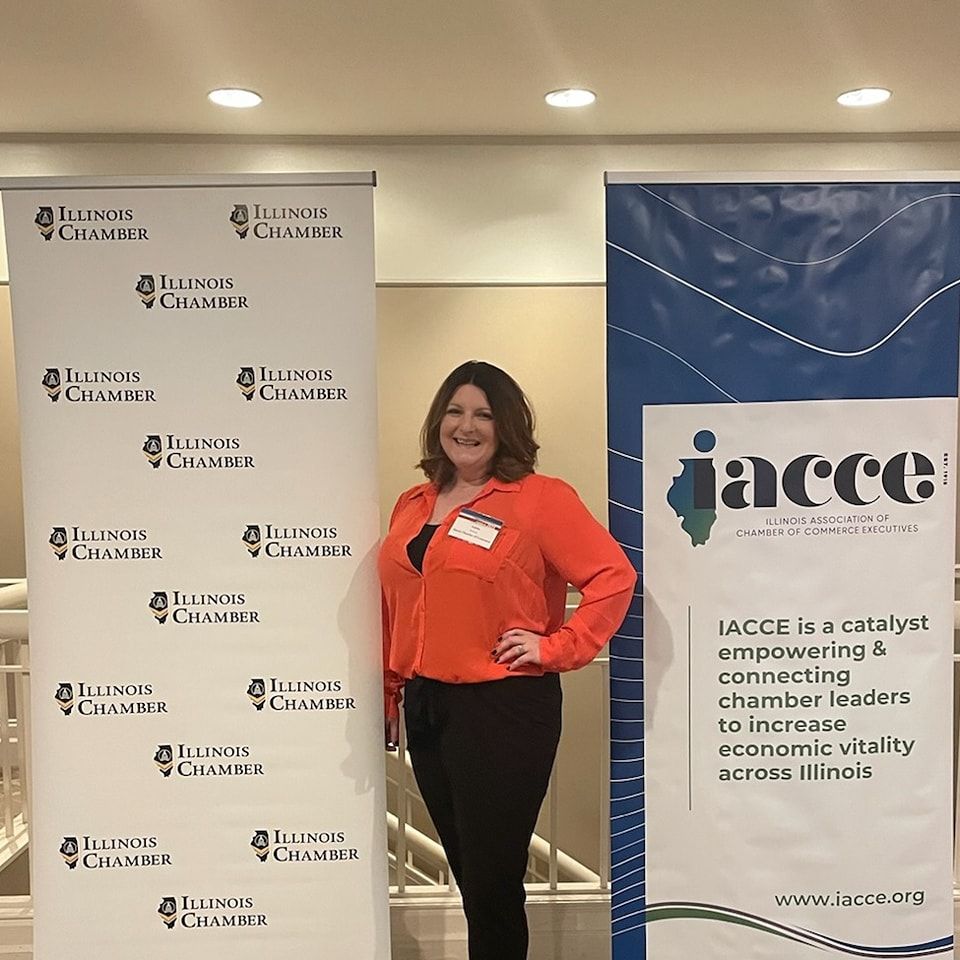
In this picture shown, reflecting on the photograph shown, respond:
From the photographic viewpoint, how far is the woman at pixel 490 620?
75.9 inches

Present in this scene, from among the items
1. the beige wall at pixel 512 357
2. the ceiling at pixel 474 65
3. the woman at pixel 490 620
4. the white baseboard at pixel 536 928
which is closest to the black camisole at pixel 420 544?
the woman at pixel 490 620

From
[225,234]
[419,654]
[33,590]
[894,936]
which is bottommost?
[894,936]

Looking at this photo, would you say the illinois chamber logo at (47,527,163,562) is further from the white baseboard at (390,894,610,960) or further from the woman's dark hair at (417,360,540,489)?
the white baseboard at (390,894,610,960)

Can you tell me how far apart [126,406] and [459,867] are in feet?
3.86

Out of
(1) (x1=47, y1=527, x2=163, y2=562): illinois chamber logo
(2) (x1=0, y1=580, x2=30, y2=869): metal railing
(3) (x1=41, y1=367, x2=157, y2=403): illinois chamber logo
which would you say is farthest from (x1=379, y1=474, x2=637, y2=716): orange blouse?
(2) (x1=0, y1=580, x2=30, y2=869): metal railing

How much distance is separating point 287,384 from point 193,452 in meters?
0.23

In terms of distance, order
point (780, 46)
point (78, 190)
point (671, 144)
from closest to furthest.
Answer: point (78, 190)
point (780, 46)
point (671, 144)

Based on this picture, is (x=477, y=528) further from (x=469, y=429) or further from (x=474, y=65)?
(x=474, y=65)

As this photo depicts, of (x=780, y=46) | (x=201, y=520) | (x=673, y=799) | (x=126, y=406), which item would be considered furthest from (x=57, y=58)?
(x=673, y=799)

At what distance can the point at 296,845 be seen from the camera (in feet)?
6.80

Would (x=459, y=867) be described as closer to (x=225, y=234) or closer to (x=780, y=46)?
(x=225, y=234)

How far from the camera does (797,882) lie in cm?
205

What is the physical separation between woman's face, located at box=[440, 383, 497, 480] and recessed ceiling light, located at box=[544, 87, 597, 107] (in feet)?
5.11

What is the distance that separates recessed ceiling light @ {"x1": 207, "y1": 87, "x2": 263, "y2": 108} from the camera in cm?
311
